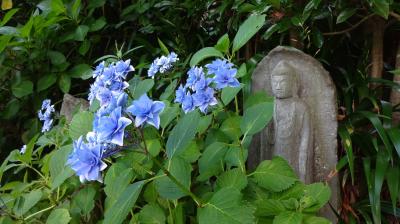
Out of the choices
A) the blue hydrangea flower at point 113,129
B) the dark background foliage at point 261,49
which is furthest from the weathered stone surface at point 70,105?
the blue hydrangea flower at point 113,129

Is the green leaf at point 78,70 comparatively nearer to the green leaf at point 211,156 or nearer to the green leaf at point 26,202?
the green leaf at point 26,202

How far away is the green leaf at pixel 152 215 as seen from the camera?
0.87 m

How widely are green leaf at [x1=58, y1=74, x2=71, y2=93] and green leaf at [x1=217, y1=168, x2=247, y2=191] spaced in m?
1.13

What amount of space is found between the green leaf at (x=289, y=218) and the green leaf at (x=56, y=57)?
1.31 meters

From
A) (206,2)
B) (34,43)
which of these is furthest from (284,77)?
(34,43)

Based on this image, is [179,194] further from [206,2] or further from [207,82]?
[206,2]

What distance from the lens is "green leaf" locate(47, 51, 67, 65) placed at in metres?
1.80

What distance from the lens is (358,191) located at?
1.34 metres

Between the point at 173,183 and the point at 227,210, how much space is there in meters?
A: 0.11

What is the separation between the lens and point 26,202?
977 mm

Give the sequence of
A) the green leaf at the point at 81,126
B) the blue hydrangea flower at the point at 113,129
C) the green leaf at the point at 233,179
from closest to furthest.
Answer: the blue hydrangea flower at the point at 113,129 < the green leaf at the point at 233,179 < the green leaf at the point at 81,126

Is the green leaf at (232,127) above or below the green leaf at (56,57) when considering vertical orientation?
below

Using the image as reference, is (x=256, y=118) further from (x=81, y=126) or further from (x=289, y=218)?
(x=81, y=126)

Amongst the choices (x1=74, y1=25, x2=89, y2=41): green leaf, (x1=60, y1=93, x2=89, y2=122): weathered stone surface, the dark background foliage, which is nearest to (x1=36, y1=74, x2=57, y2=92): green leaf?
the dark background foliage
